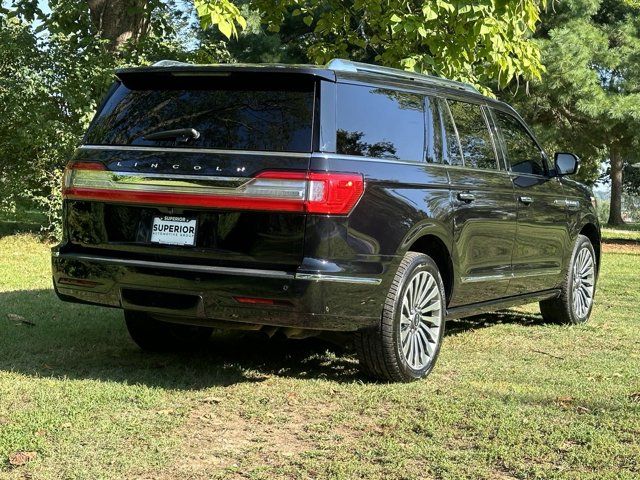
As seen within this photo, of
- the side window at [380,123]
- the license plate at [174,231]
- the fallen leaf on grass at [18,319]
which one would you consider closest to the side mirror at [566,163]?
the side window at [380,123]

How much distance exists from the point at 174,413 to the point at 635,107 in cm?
1673

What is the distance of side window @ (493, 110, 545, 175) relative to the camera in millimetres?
6890

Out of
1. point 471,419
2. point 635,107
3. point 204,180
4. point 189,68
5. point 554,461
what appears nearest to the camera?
point 554,461

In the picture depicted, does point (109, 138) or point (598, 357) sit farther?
point (598, 357)

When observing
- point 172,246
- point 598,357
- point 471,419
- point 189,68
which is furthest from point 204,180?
point 598,357

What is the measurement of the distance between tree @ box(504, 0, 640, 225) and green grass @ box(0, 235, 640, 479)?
12.7 m

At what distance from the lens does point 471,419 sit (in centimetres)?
454

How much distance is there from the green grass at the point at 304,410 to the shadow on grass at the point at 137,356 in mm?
18

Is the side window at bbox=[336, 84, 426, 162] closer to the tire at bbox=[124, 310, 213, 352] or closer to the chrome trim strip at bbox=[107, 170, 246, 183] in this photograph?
the chrome trim strip at bbox=[107, 170, 246, 183]

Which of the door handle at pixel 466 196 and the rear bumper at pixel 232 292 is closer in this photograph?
A: the rear bumper at pixel 232 292

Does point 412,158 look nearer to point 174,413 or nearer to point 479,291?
point 479,291

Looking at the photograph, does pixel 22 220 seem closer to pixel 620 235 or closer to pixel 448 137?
pixel 448 137

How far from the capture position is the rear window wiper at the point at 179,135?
500cm

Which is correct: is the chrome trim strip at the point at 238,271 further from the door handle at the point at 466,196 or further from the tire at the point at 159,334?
the door handle at the point at 466,196
